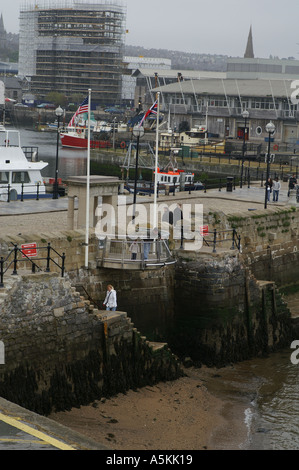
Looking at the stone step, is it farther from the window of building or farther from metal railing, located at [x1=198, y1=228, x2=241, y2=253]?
the window of building

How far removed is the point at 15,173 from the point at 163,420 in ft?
64.1

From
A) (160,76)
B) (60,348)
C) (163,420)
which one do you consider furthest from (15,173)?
(160,76)

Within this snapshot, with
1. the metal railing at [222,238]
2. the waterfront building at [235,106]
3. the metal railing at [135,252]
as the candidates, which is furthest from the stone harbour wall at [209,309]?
the waterfront building at [235,106]

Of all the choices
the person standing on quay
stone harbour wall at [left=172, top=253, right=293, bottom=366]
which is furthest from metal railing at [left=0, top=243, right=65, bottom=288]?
the person standing on quay

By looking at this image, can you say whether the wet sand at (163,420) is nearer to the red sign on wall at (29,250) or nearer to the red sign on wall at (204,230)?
the red sign on wall at (29,250)

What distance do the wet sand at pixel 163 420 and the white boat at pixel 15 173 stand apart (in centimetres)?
1591

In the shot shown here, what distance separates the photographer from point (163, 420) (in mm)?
20172

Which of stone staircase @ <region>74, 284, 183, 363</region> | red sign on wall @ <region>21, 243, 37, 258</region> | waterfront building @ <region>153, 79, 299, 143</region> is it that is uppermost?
waterfront building @ <region>153, 79, 299, 143</region>

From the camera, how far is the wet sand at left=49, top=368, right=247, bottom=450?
61.6ft

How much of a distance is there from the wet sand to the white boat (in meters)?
15.9

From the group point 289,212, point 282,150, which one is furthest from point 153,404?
point 282,150

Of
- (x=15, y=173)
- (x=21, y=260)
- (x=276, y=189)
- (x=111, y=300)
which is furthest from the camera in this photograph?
(x=276, y=189)

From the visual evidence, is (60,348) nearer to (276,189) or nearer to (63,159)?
(276,189)

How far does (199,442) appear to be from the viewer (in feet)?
63.2
